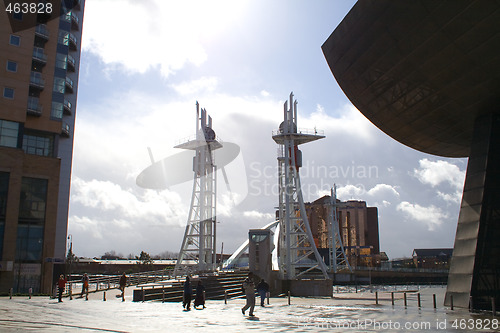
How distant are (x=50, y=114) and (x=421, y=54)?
41.3m

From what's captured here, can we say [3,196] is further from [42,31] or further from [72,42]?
[72,42]

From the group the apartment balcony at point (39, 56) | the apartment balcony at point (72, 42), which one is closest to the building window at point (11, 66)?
the apartment balcony at point (39, 56)

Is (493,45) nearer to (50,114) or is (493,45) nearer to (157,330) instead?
(157,330)

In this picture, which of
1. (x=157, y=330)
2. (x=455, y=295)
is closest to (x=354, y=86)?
(x=455, y=295)

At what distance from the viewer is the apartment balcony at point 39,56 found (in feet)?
157

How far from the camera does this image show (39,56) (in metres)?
48.3

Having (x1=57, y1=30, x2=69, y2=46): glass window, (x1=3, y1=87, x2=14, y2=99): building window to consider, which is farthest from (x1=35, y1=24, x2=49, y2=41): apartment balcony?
(x1=3, y1=87, x2=14, y2=99): building window

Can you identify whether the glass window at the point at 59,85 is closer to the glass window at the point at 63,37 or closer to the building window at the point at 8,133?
the glass window at the point at 63,37

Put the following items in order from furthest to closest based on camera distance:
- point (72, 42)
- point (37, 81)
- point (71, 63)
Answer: point (71, 63) < point (72, 42) < point (37, 81)

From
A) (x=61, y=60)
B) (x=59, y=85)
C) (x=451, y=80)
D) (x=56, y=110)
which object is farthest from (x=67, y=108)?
(x=451, y=80)

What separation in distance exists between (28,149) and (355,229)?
4117 inches

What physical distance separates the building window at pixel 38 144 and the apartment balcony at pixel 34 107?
7.25ft

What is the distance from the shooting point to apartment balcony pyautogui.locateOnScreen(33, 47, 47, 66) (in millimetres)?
47938

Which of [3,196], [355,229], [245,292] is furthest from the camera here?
[355,229]
